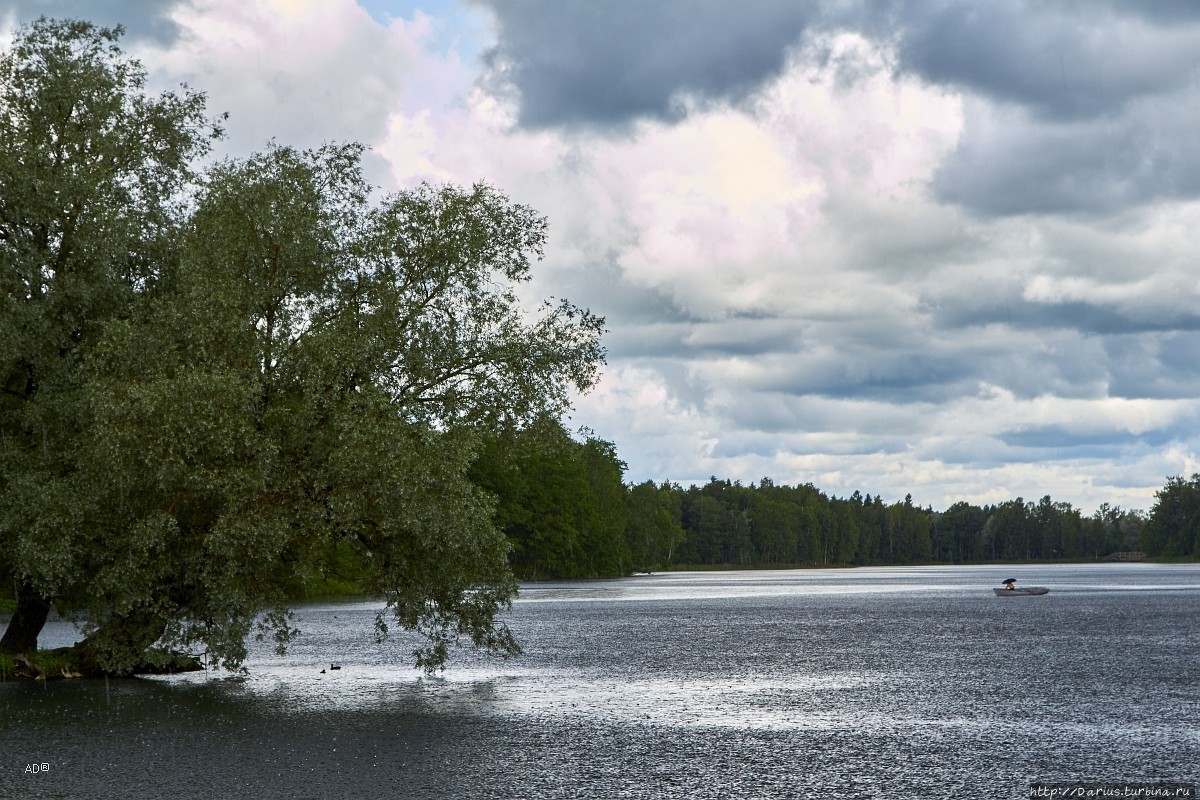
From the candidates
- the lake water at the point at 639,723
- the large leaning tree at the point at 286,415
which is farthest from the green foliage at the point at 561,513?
the large leaning tree at the point at 286,415

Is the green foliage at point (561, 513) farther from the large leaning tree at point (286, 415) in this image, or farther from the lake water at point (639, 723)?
the large leaning tree at point (286, 415)

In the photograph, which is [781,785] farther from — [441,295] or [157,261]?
[157,261]

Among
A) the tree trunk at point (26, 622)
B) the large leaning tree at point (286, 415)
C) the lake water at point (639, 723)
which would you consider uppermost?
the large leaning tree at point (286, 415)

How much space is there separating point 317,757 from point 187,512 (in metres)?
13.4

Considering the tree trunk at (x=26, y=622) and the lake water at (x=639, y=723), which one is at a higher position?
the tree trunk at (x=26, y=622)

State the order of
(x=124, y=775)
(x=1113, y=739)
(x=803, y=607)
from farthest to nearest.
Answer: (x=803, y=607) < (x=1113, y=739) < (x=124, y=775)

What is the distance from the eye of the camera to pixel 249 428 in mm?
34844

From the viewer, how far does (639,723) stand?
31.3 metres

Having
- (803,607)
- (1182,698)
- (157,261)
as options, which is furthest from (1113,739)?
(803,607)

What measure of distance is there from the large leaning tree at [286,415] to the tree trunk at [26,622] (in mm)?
481

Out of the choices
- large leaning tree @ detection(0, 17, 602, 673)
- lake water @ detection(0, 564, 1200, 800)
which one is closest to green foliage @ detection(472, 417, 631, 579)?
lake water @ detection(0, 564, 1200, 800)

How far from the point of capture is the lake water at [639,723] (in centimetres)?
2380

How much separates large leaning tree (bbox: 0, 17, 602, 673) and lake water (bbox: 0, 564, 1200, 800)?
3.65m

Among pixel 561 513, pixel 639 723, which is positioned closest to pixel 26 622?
pixel 639 723
